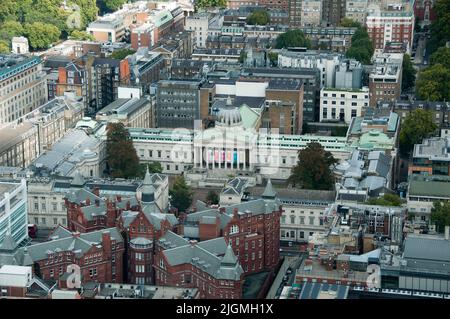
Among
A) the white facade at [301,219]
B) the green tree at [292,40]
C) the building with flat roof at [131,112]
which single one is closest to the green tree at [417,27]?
the green tree at [292,40]

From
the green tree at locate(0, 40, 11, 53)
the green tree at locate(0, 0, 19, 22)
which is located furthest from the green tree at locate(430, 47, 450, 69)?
the green tree at locate(0, 0, 19, 22)

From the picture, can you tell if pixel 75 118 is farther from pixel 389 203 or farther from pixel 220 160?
pixel 389 203

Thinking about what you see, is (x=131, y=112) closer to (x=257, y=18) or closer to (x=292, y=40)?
(x=292, y=40)

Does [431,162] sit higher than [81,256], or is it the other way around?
[431,162]

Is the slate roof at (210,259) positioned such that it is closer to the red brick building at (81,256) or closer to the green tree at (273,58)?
the red brick building at (81,256)

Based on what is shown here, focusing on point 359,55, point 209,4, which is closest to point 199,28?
point 209,4
